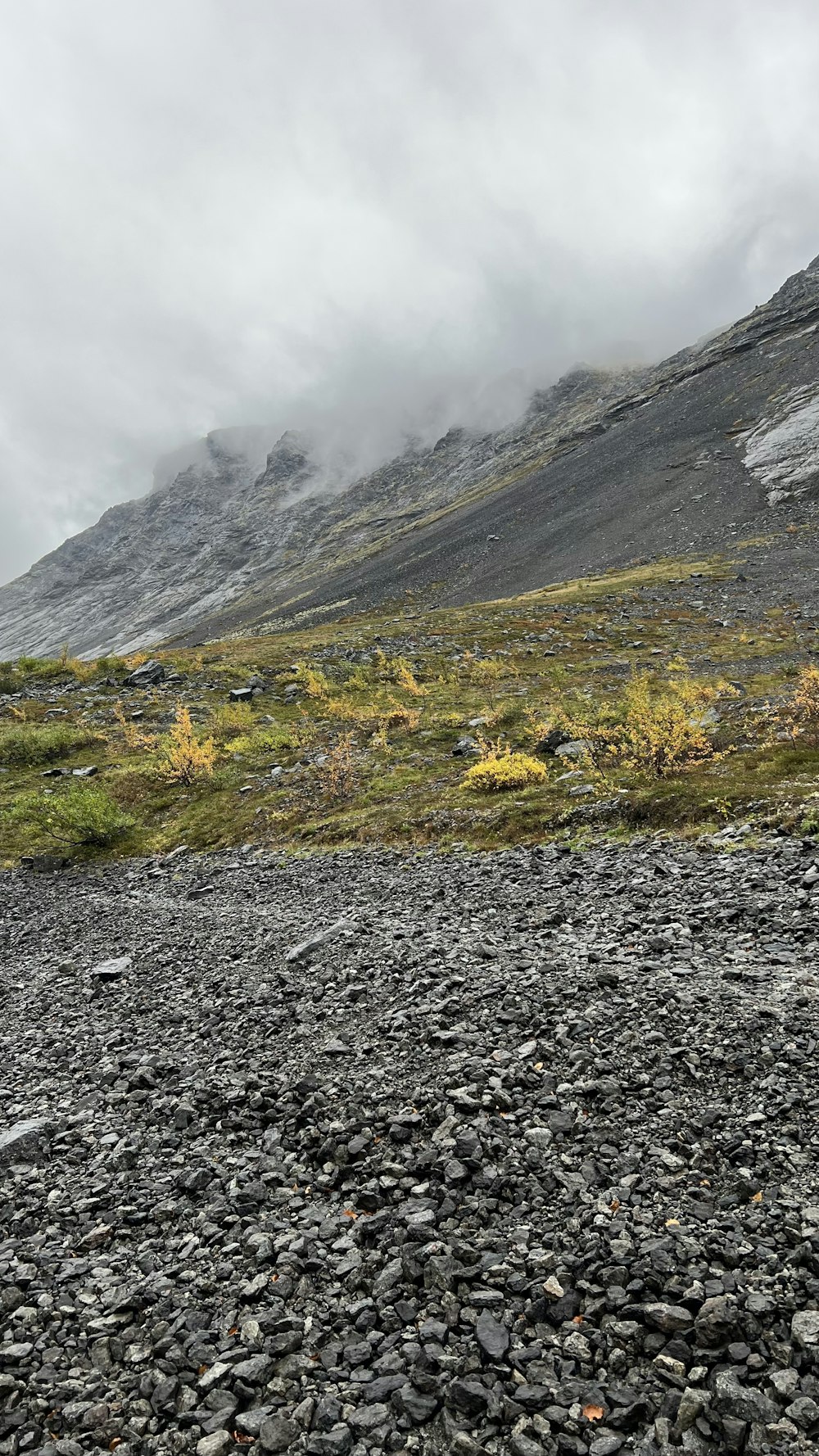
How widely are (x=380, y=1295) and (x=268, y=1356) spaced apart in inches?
35.0

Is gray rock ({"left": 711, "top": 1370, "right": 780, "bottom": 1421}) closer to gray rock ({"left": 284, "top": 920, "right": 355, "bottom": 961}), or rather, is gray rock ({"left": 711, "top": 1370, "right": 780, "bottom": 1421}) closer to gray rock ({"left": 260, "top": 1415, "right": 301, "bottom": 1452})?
gray rock ({"left": 260, "top": 1415, "right": 301, "bottom": 1452})

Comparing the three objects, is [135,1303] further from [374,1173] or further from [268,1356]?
[374,1173]

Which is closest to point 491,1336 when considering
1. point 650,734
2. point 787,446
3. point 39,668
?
point 650,734

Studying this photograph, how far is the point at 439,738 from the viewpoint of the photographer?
28.0 meters

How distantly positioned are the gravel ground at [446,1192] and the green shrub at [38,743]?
25.9 m

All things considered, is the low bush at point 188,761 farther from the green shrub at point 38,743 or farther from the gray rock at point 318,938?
the gray rock at point 318,938

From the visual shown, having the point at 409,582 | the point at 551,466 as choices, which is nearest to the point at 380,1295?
the point at 409,582

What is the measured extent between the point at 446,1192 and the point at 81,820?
2071 centimetres

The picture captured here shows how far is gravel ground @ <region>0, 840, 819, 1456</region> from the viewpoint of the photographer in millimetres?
4227

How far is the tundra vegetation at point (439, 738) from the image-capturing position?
16.5 meters

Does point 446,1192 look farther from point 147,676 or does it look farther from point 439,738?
point 147,676

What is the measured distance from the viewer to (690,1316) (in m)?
4.31

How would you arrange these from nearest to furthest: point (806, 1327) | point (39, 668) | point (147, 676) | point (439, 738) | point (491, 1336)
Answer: point (806, 1327)
point (491, 1336)
point (439, 738)
point (147, 676)
point (39, 668)

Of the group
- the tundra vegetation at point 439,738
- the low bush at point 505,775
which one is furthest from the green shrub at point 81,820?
the low bush at point 505,775
